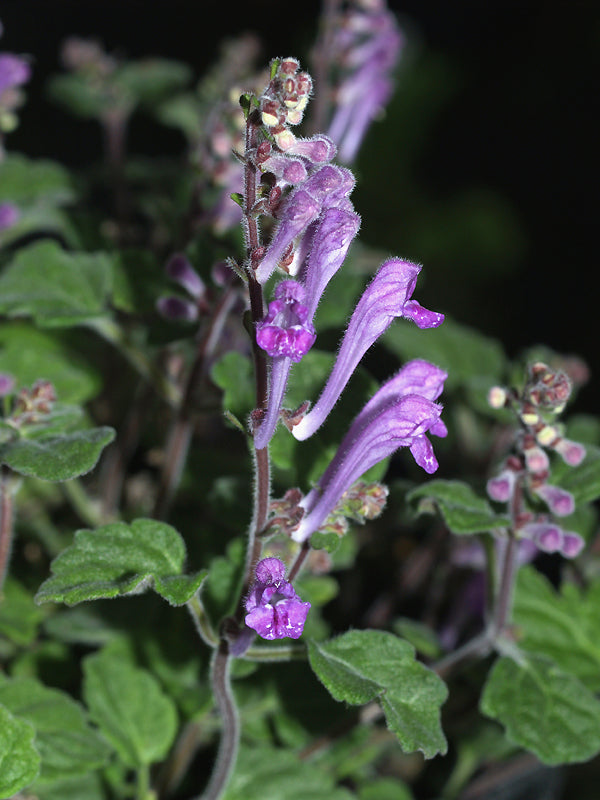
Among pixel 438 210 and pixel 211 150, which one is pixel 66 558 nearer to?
pixel 211 150

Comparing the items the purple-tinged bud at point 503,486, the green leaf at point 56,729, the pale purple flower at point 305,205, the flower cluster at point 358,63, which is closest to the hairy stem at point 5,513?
the green leaf at point 56,729

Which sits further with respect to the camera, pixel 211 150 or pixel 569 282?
pixel 569 282

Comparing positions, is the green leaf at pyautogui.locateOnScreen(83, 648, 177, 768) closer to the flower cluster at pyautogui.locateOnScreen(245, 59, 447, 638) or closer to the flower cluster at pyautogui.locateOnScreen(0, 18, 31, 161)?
the flower cluster at pyautogui.locateOnScreen(245, 59, 447, 638)

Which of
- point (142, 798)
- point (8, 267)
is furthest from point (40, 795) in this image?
point (8, 267)

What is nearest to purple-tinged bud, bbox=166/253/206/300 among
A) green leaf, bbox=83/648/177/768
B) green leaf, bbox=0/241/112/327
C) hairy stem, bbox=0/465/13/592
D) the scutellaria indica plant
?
the scutellaria indica plant

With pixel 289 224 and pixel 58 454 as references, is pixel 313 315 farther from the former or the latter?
pixel 58 454
